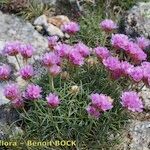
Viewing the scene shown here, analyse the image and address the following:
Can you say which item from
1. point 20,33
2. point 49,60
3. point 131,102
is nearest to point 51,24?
point 20,33

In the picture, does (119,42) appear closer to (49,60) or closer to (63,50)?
(63,50)

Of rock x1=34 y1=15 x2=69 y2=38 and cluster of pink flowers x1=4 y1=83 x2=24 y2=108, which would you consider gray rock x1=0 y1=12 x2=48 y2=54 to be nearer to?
rock x1=34 y1=15 x2=69 y2=38

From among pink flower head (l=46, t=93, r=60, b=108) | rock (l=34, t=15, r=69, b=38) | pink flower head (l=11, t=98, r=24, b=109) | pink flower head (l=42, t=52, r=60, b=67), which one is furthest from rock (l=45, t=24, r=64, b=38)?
pink flower head (l=46, t=93, r=60, b=108)

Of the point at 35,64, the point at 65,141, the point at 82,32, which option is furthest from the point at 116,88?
the point at 82,32

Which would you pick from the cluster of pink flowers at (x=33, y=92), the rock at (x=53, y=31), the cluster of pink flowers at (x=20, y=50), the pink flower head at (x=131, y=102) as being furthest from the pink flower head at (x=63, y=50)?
the rock at (x=53, y=31)

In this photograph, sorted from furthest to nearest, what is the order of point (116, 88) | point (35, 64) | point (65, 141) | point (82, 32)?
point (82, 32) < point (35, 64) < point (116, 88) < point (65, 141)

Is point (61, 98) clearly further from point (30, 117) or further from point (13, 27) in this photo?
point (13, 27)

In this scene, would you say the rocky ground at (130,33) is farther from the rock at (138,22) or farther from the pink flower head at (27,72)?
the pink flower head at (27,72)
